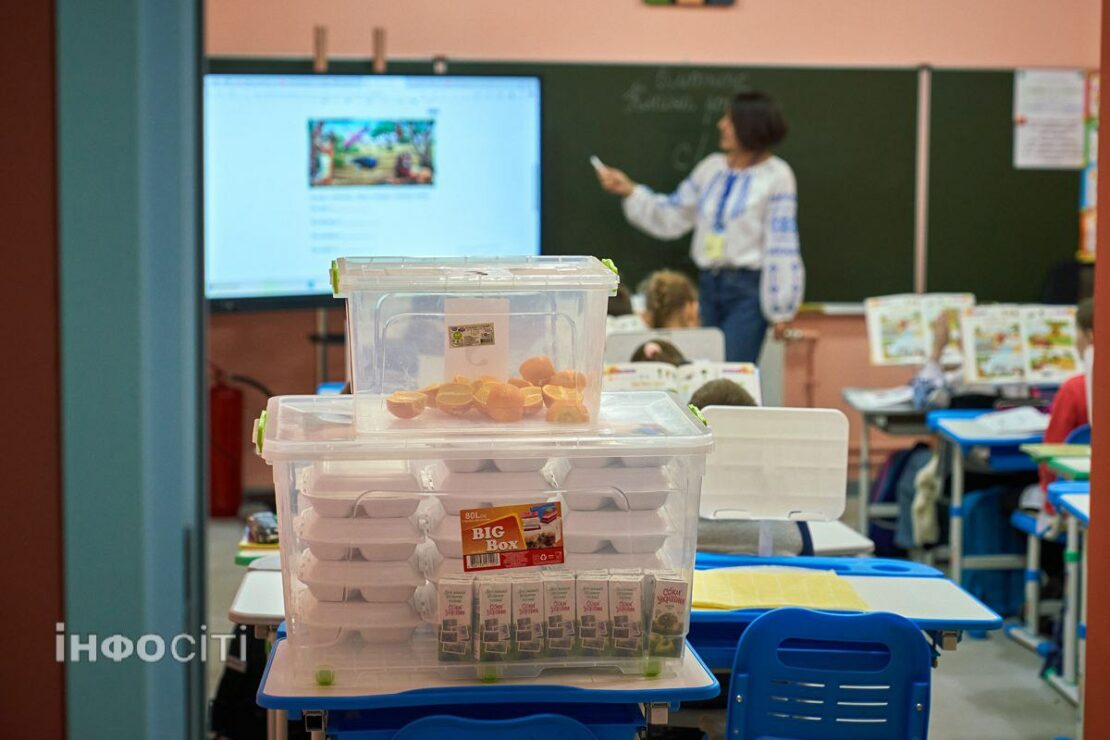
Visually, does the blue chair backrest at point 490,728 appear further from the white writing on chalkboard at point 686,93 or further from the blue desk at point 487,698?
the white writing on chalkboard at point 686,93

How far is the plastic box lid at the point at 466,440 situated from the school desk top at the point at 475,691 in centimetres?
33

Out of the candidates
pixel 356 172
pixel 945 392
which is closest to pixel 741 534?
pixel 945 392

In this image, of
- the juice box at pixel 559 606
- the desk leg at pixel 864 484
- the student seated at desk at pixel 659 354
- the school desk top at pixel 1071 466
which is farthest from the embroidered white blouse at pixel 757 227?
the juice box at pixel 559 606

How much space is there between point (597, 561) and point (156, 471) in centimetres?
65

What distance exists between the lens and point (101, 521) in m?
1.84

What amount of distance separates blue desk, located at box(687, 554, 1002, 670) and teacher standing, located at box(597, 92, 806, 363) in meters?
2.90

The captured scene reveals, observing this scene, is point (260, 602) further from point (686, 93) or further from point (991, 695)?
point (686, 93)

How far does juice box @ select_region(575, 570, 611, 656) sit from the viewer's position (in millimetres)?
2068

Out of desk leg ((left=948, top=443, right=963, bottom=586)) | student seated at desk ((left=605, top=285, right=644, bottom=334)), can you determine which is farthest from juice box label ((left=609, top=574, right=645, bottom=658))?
desk leg ((left=948, top=443, right=963, bottom=586))

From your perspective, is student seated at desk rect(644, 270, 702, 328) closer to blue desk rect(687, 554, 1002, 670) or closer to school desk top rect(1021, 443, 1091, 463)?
school desk top rect(1021, 443, 1091, 463)

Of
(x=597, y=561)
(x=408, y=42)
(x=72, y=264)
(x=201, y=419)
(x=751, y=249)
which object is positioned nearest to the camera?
(x=72, y=264)

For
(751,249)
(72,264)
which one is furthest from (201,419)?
(751,249)

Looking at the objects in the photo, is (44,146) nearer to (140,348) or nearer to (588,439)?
(140,348)

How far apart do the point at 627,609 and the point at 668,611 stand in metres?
0.06
